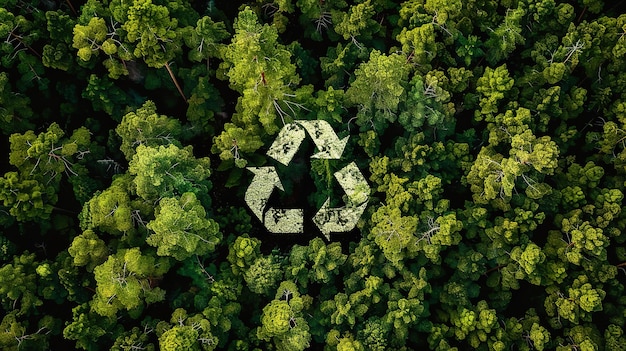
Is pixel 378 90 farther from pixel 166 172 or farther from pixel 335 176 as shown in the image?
pixel 166 172

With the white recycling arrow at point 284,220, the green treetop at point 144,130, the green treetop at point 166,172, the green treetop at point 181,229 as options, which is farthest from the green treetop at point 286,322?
the green treetop at point 144,130

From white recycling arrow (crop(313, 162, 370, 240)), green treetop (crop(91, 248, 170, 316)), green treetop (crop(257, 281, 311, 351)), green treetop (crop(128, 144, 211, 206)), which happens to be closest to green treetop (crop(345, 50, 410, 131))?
white recycling arrow (crop(313, 162, 370, 240))

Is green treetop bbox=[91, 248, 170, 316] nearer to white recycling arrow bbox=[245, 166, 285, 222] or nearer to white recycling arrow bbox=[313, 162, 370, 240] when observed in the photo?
white recycling arrow bbox=[245, 166, 285, 222]

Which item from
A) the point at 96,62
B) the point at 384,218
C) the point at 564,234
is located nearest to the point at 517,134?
the point at 564,234

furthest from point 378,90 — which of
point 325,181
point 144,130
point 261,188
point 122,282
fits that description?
point 122,282

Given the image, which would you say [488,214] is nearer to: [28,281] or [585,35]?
[585,35]

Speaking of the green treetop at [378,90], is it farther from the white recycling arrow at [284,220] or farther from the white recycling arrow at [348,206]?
the white recycling arrow at [284,220]
